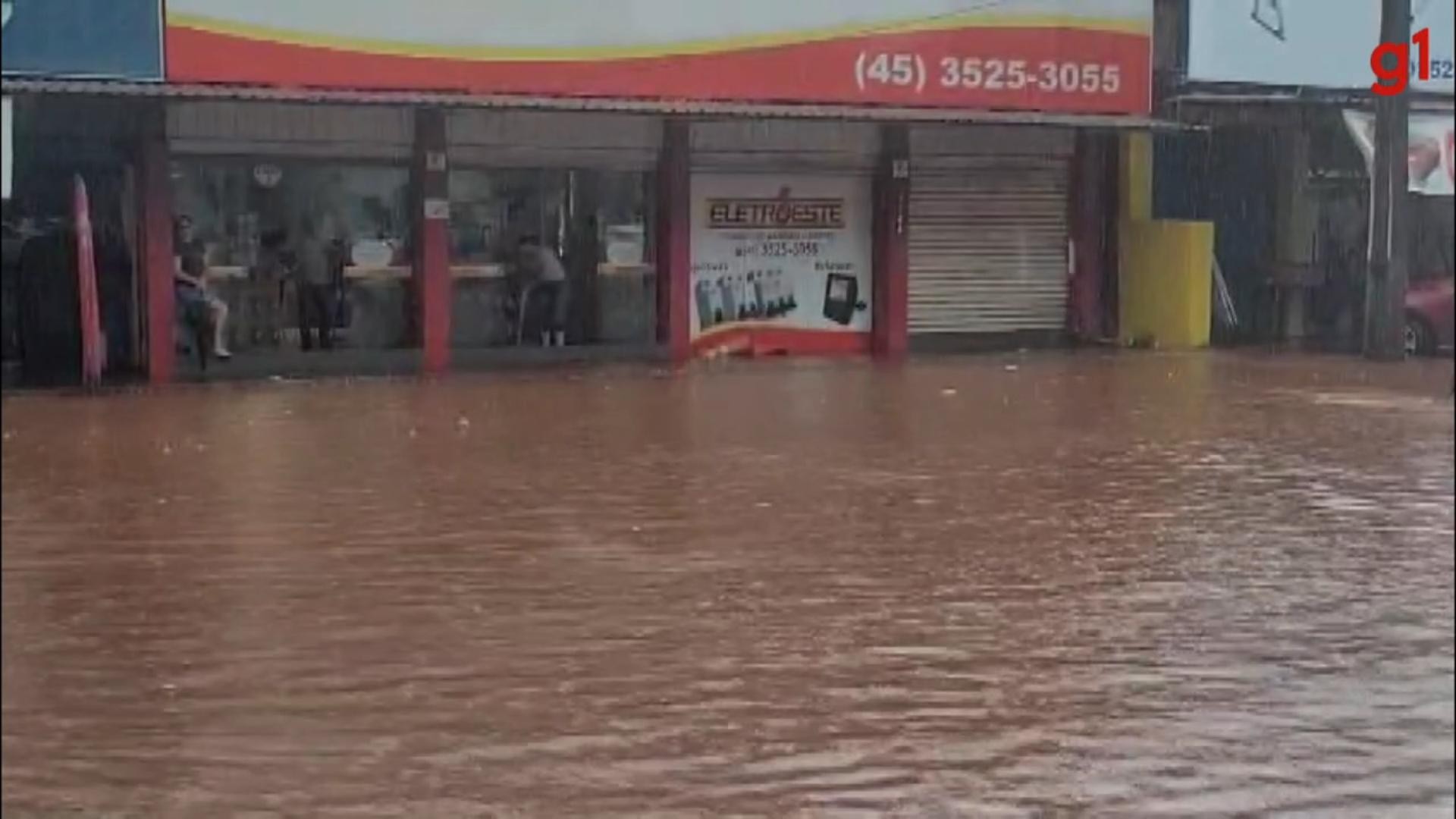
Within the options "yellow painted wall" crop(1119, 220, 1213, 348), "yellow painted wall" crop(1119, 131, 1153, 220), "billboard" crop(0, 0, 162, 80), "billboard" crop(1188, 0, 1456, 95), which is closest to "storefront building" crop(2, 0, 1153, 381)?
"billboard" crop(0, 0, 162, 80)

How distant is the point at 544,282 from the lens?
1408 cm

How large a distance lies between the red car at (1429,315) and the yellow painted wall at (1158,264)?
572 mm

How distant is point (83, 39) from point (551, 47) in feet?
22.2

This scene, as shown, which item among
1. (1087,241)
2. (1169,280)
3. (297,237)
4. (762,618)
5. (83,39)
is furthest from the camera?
(297,237)

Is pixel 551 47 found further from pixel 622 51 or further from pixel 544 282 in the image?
pixel 544 282

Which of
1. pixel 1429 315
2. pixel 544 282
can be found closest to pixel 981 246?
pixel 544 282

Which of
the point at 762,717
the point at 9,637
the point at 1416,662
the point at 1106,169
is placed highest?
the point at 1106,169

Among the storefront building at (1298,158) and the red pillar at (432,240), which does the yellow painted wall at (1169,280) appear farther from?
the red pillar at (432,240)

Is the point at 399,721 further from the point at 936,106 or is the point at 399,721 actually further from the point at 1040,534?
the point at 936,106

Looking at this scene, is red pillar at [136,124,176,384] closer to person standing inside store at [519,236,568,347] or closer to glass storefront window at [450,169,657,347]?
glass storefront window at [450,169,657,347]

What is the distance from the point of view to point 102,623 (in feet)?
12.2

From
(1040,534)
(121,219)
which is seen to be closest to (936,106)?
(121,219)

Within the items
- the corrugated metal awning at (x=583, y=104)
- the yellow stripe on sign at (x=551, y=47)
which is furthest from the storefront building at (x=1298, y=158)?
the yellow stripe on sign at (x=551, y=47)

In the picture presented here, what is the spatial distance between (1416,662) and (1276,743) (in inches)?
23.6
